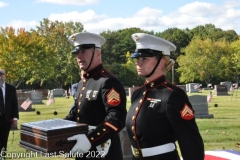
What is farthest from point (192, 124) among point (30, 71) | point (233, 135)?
point (30, 71)

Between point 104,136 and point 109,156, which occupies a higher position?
point 104,136

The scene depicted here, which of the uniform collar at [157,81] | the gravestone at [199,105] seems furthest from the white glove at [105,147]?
the gravestone at [199,105]

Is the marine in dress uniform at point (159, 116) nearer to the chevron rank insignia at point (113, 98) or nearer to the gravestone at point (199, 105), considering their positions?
the chevron rank insignia at point (113, 98)

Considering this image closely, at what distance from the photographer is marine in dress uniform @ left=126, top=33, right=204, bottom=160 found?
133 inches

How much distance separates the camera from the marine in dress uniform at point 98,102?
4066 millimetres

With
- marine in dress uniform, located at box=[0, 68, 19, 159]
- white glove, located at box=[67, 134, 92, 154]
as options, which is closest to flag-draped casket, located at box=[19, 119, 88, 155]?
white glove, located at box=[67, 134, 92, 154]

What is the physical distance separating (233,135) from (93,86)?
853 centimetres

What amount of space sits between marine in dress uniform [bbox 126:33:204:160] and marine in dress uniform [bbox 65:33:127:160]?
262 mm

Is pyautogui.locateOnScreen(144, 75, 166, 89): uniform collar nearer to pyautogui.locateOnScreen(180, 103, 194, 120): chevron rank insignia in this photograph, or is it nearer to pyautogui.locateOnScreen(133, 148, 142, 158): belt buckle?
pyautogui.locateOnScreen(180, 103, 194, 120): chevron rank insignia

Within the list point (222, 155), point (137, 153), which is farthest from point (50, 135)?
point (222, 155)

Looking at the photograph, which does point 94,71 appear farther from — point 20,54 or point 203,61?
point 203,61

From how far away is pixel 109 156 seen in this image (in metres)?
4.49

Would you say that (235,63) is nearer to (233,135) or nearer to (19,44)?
(19,44)

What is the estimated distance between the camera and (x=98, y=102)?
14.6ft
